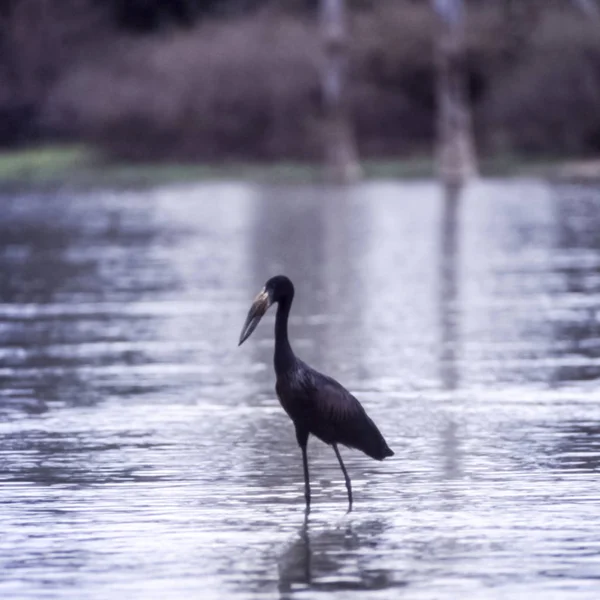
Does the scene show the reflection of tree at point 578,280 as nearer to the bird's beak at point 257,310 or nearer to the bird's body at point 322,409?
the bird's body at point 322,409

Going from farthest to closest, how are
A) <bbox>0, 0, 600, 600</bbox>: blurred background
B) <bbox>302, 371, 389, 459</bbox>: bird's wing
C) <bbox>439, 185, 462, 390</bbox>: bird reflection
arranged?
1. <bbox>439, 185, 462, 390</bbox>: bird reflection
2. <bbox>302, 371, 389, 459</bbox>: bird's wing
3. <bbox>0, 0, 600, 600</bbox>: blurred background

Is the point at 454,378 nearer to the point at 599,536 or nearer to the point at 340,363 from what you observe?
the point at 340,363

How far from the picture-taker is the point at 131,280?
22.6 metres

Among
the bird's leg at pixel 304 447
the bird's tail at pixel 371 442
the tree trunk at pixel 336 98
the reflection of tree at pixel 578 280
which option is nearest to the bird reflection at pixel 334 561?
the bird's leg at pixel 304 447

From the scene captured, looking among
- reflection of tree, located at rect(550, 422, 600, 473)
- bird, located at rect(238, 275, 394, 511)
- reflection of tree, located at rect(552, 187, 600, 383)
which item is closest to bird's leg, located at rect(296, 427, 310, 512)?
bird, located at rect(238, 275, 394, 511)

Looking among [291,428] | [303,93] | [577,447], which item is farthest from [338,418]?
[303,93]

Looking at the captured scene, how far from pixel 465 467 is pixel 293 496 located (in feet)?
4.01

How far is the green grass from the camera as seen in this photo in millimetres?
54969

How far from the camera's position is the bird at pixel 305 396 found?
8.51 metres

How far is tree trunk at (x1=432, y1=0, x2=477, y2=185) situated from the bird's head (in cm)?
4284

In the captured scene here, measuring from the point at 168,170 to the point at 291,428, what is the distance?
47300mm

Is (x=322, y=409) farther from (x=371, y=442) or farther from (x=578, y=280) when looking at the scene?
(x=578, y=280)

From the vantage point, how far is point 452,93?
5338 cm

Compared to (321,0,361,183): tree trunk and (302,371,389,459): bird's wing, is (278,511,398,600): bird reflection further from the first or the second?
(321,0,361,183): tree trunk
